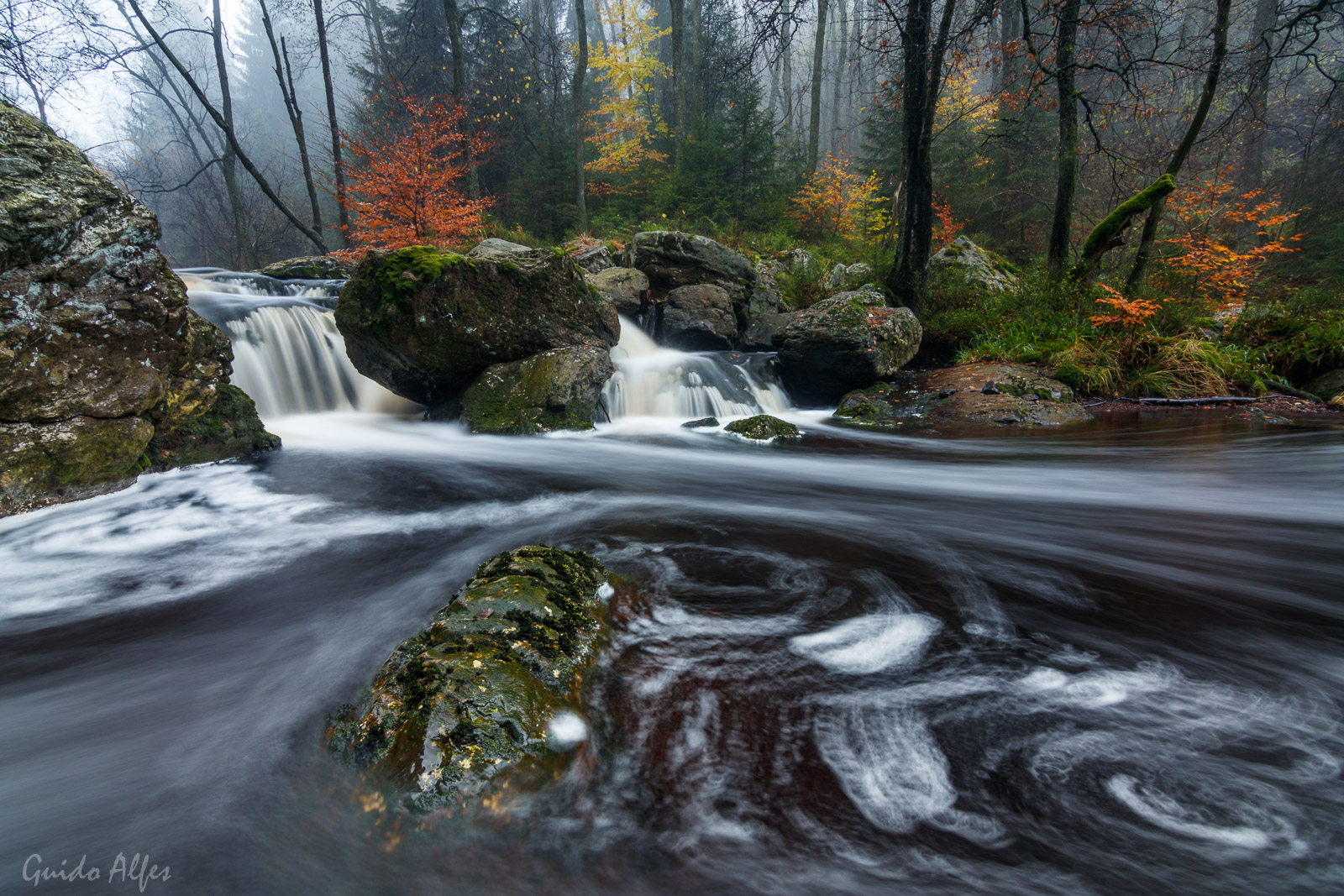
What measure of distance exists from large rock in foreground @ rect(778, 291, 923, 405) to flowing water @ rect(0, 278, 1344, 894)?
4.63m

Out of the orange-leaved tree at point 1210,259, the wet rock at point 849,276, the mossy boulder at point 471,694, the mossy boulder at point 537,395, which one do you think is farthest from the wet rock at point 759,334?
the mossy boulder at point 471,694

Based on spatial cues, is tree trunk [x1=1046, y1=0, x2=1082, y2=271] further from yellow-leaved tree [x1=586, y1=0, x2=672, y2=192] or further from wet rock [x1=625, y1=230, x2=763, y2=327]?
yellow-leaved tree [x1=586, y1=0, x2=672, y2=192]

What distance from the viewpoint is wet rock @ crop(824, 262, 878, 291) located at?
1212 cm

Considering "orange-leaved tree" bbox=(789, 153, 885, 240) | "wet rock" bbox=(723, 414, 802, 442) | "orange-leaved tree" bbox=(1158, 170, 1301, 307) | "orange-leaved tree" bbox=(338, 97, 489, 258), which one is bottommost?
"wet rock" bbox=(723, 414, 802, 442)

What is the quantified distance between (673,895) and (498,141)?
21266 millimetres

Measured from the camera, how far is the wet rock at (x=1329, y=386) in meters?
7.36

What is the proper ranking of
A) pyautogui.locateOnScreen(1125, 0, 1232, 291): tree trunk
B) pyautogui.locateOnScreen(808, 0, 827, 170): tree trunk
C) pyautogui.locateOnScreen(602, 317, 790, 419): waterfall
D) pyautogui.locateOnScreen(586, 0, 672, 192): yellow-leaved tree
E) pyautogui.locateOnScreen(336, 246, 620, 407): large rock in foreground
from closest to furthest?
pyautogui.locateOnScreen(336, 246, 620, 407): large rock in foreground < pyautogui.locateOnScreen(1125, 0, 1232, 291): tree trunk < pyautogui.locateOnScreen(602, 317, 790, 419): waterfall < pyautogui.locateOnScreen(808, 0, 827, 170): tree trunk < pyautogui.locateOnScreen(586, 0, 672, 192): yellow-leaved tree

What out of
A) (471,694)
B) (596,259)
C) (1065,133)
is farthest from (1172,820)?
(596,259)

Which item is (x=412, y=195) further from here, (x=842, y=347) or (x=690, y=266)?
(x=842, y=347)

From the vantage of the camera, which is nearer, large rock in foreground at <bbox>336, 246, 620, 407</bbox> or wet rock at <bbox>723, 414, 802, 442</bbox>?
large rock in foreground at <bbox>336, 246, 620, 407</bbox>

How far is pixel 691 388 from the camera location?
9047mm

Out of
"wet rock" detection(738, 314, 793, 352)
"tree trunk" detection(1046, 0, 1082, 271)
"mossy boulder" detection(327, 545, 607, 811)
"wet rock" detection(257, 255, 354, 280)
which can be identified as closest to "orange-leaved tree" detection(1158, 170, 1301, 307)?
"tree trunk" detection(1046, 0, 1082, 271)

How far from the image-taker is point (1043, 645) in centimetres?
222

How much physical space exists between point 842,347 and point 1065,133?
18.5 feet
